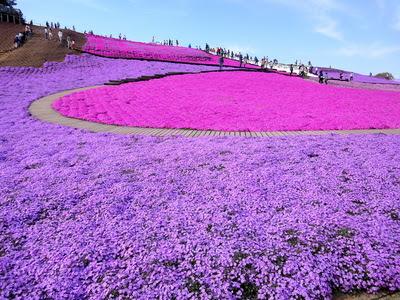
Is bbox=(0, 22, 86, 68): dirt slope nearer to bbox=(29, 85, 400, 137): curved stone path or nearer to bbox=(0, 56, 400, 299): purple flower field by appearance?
bbox=(29, 85, 400, 137): curved stone path

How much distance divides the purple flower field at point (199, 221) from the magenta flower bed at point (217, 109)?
338 cm

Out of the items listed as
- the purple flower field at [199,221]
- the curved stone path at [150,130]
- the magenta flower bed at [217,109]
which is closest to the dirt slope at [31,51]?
the magenta flower bed at [217,109]

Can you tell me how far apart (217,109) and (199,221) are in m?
10.6

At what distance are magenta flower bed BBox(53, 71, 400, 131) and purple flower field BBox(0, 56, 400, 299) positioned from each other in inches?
133

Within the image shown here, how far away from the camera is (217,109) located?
14.2m

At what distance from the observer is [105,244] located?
3.64m

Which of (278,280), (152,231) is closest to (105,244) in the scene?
(152,231)

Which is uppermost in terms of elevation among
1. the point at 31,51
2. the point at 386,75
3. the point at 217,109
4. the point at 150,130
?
the point at 386,75

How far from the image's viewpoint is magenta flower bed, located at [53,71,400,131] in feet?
37.0

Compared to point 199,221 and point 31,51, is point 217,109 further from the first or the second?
point 31,51

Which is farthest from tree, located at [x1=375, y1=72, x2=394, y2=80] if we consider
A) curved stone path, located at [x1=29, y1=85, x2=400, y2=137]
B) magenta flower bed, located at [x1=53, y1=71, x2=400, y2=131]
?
curved stone path, located at [x1=29, y1=85, x2=400, y2=137]

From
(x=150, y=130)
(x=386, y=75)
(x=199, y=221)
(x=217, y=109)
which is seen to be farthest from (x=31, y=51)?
(x=386, y=75)

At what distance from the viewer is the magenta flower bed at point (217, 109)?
37.0 feet

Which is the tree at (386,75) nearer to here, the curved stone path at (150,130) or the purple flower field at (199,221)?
the curved stone path at (150,130)
